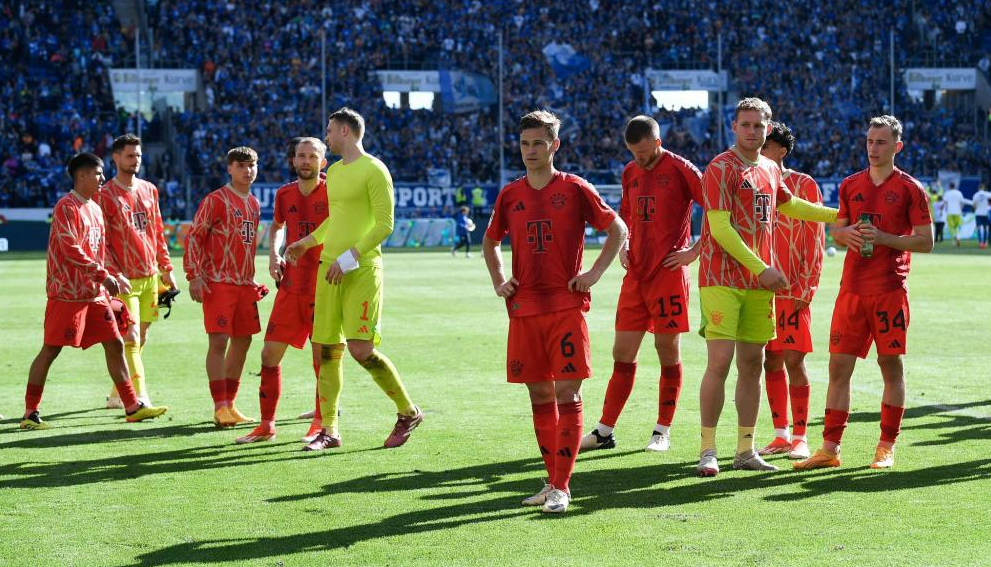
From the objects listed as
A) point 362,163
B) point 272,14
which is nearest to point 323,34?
point 272,14

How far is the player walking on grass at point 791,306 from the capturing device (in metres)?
7.89

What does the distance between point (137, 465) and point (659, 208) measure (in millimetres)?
3622

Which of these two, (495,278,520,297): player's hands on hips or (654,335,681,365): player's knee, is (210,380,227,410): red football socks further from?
(495,278,520,297): player's hands on hips

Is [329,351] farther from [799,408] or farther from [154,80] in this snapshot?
[154,80]

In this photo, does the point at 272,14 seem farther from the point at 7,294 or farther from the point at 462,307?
the point at 462,307

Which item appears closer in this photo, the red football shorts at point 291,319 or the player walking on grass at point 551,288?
the player walking on grass at point 551,288

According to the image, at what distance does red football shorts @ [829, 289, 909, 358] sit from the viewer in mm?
7312

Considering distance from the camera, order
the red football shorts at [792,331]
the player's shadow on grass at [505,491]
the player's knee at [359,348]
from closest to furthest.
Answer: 1. the player's shadow on grass at [505,491]
2. the red football shorts at [792,331]
3. the player's knee at [359,348]

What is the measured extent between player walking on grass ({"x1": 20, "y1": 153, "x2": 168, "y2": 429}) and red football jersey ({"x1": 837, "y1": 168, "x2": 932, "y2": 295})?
5.13 m

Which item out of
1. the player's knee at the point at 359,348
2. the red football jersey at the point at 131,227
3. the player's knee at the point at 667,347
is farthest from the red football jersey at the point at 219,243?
the player's knee at the point at 667,347

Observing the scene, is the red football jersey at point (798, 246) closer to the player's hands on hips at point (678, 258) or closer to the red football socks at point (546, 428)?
the player's hands on hips at point (678, 258)

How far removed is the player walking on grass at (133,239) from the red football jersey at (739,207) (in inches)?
189

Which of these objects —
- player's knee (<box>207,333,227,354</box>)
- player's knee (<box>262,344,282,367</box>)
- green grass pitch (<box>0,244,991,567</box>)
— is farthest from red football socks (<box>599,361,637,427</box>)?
player's knee (<box>207,333,227,354</box>)

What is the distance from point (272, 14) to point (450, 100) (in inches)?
303
